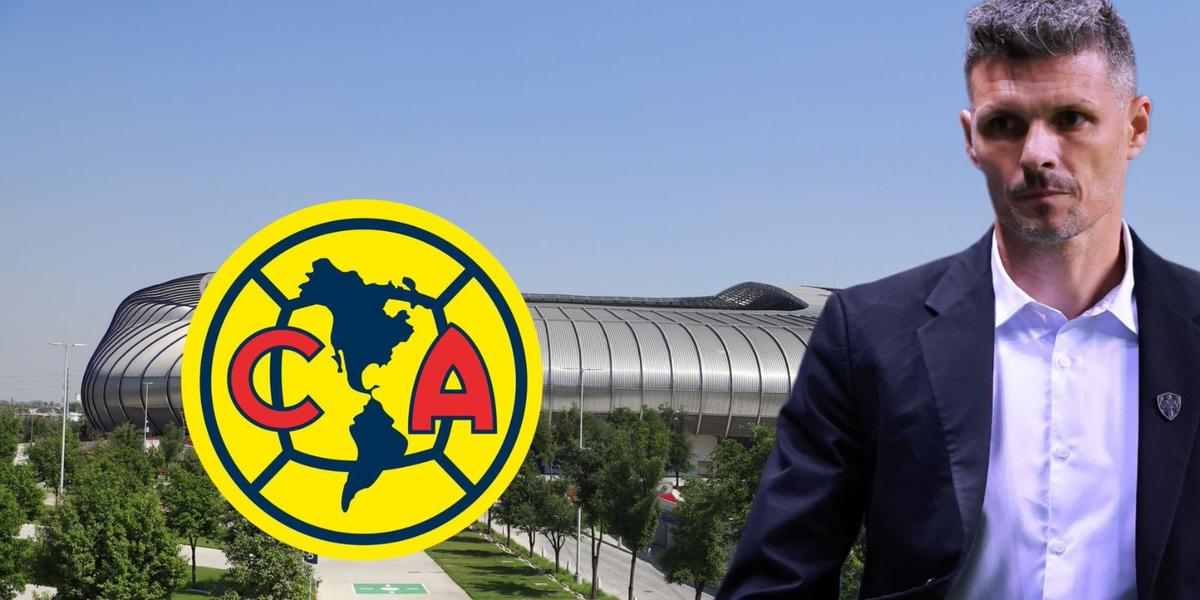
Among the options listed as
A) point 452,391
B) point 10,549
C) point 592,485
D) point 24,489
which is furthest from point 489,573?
point 452,391

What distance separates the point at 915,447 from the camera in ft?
5.78

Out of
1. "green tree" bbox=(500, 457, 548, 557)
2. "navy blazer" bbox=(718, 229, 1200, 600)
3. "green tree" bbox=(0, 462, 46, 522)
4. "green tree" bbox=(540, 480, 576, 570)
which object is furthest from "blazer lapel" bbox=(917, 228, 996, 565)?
"green tree" bbox=(0, 462, 46, 522)

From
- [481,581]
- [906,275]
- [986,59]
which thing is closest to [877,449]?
[906,275]

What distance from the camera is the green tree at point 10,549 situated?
31.5 metres

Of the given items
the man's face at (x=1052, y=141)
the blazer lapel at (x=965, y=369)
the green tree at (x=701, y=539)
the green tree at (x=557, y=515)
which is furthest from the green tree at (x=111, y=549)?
the man's face at (x=1052, y=141)

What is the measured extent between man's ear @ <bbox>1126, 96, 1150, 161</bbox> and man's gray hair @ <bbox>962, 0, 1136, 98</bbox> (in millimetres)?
38

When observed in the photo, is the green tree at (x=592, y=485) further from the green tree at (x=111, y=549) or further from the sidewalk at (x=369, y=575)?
the green tree at (x=111, y=549)

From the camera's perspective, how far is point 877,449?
1799 millimetres

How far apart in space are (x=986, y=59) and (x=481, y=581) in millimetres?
38992

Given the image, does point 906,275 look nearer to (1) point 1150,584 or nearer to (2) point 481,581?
(1) point 1150,584

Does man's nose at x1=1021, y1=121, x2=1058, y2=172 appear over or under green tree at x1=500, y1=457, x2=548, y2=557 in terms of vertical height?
over

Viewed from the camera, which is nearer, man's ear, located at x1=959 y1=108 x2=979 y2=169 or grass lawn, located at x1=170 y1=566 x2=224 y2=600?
man's ear, located at x1=959 y1=108 x2=979 y2=169

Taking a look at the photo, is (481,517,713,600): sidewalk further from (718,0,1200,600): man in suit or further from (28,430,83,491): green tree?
(718,0,1200,600): man in suit

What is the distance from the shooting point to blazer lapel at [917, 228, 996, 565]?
5.65 feet
